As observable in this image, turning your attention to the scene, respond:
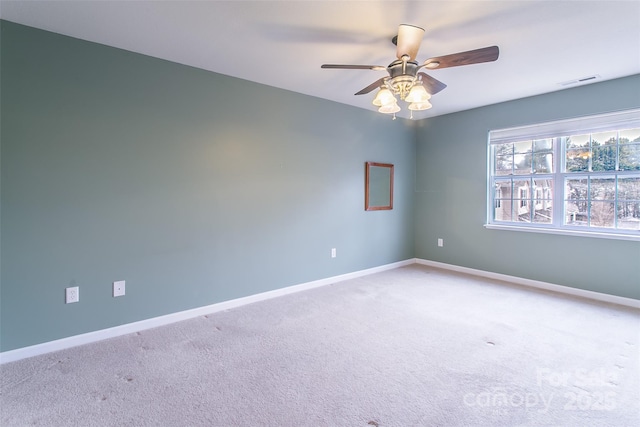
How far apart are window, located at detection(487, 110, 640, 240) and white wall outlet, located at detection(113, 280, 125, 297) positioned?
4.41 m

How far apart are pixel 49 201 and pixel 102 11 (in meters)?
1.40

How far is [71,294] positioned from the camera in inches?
96.9

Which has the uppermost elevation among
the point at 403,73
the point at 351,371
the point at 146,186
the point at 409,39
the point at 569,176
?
the point at 409,39

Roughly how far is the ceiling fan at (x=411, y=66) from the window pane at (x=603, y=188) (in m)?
2.53

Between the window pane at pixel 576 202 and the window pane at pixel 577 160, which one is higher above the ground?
the window pane at pixel 577 160

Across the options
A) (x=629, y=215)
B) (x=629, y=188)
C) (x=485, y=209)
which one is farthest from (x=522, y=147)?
(x=629, y=215)

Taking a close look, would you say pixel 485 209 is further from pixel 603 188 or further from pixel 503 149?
pixel 603 188

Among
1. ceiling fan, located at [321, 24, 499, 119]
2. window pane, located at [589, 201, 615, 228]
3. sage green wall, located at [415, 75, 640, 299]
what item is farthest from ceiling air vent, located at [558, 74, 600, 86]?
ceiling fan, located at [321, 24, 499, 119]

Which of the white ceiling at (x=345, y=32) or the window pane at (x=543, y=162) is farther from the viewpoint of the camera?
the window pane at (x=543, y=162)

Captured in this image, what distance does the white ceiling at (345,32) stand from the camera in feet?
6.70

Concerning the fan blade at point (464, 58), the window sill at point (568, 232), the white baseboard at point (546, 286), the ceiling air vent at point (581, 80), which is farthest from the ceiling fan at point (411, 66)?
the white baseboard at point (546, 286)

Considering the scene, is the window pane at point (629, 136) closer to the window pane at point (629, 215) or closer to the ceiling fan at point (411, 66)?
the window pane at point (629, 215)

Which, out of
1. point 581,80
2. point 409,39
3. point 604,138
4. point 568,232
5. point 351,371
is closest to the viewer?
point 409,39

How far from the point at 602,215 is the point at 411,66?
10.1 ft
